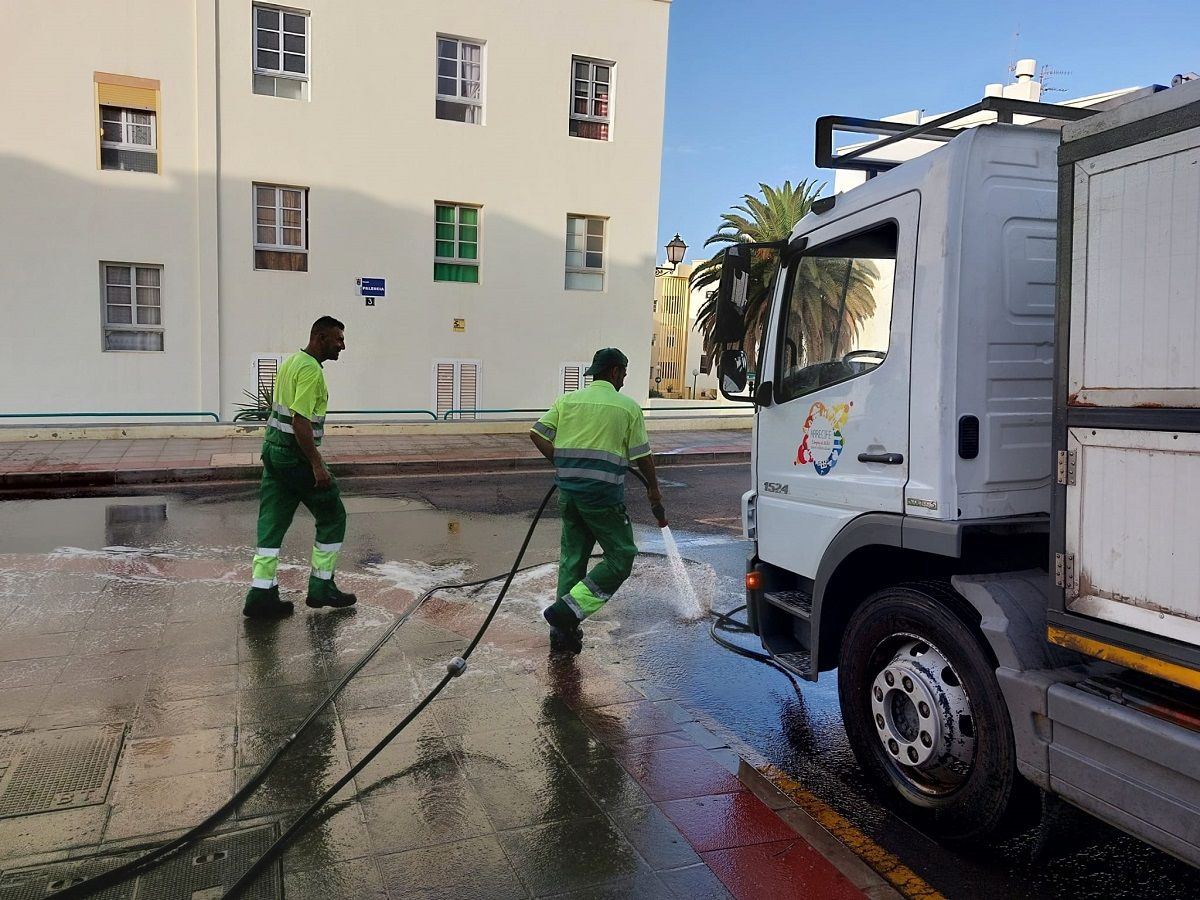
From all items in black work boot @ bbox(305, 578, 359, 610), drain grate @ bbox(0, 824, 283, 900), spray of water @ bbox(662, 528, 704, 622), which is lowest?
drain grate @ bbox(0, 824, 283, 900)

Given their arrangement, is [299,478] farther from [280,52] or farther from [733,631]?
[280,52]

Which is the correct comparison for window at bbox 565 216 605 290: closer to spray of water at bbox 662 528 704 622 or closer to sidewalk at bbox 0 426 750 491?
sidewalk at bbox 0 426 750 491

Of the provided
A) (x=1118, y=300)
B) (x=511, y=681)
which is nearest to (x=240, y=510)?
(x=511, y=681)

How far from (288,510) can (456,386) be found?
13076 millimetres

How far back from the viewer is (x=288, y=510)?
21.1ft

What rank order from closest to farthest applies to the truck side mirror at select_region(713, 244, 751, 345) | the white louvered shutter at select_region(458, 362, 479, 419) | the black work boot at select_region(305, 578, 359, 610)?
the truck side mirror at select_region(713, 244, 751, 345) < the black work boot at select_region(305, 578, 359, 610) < the white louvered shutter at select_region(458, 362, 479, 419)

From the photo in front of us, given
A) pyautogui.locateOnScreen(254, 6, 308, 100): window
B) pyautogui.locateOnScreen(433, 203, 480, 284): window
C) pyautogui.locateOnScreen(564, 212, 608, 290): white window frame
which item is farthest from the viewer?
pyautogui.locateOnScreen(564, 212, 608, 290): white window frame

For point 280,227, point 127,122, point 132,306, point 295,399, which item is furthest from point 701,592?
point 127,122

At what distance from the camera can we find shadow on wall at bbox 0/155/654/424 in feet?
54.7

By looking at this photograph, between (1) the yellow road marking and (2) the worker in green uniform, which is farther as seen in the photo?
(2) the worker in green uniform

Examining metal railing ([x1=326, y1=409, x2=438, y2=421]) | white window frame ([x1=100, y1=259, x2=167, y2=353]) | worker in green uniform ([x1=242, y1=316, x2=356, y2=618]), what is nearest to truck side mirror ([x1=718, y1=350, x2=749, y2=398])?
worker in green uniform ([x1=242, y1=316, x2=356, y2=618])

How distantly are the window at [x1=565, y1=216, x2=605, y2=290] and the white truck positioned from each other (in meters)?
15.7

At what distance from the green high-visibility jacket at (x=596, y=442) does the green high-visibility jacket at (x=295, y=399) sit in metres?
1.61

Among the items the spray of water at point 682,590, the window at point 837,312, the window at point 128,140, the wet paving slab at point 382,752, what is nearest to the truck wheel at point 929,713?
the wet paving slab at point 382,752
